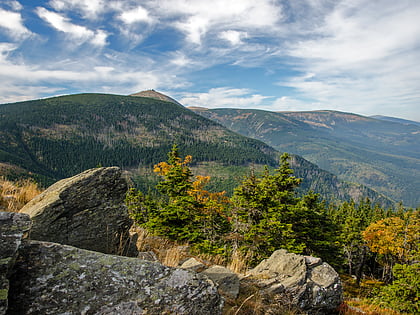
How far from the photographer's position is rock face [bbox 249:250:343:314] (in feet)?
19.8

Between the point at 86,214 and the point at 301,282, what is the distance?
644cm

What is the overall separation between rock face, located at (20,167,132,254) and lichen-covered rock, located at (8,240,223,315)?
277 cm

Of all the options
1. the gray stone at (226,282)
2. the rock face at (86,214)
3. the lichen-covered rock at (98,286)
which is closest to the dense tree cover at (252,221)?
the rock face at (86,214)

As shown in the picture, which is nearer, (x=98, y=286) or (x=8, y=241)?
(x=8, y=241)

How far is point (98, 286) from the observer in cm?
287

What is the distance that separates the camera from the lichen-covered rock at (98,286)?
102 inches

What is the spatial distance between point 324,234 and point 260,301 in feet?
76.6

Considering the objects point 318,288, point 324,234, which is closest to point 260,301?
point 318,288

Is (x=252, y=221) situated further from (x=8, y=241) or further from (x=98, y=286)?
(x=8, y=241)

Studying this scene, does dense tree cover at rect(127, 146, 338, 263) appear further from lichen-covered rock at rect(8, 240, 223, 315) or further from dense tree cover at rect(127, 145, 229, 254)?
lichen-covered rock at rect(8, 240, 223, 315)

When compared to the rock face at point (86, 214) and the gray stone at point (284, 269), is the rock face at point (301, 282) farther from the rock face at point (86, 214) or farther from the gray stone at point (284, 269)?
the rock face at point (86, 214)

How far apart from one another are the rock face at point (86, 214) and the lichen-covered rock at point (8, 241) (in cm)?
276

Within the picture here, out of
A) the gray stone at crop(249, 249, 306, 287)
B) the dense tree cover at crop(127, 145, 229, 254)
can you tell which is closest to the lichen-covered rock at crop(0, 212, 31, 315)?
the gray stone at crop(249, 249, 306, 287)

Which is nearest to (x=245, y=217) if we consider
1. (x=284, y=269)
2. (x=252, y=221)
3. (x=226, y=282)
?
(x=252, y=221)
